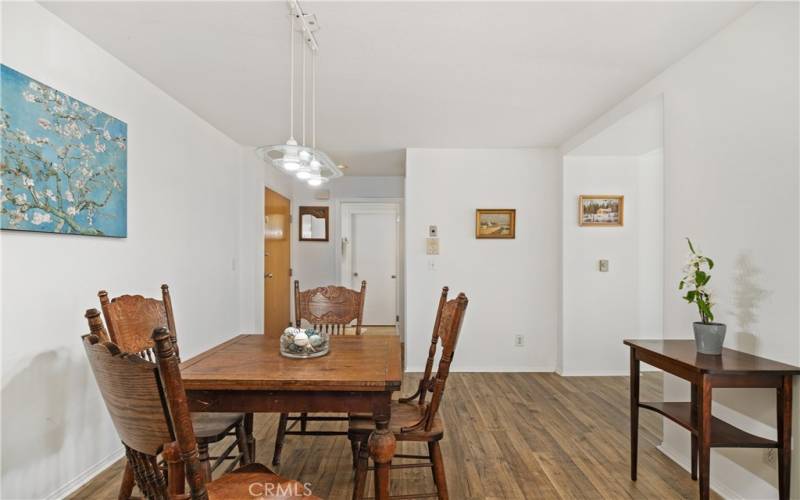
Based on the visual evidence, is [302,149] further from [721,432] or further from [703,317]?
[721,432]

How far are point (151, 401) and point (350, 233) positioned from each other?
16.6ft

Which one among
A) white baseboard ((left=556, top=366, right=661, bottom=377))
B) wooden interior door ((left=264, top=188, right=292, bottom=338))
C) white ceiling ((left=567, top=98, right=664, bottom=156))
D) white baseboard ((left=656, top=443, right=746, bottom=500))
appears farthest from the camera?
wooden interior door ((left=264, top=188, right=292, bottom=338))

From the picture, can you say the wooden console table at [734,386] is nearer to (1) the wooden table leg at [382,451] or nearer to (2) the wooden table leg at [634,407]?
(2) the wooden table leg at [634,407]

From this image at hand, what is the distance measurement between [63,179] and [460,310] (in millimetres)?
2012

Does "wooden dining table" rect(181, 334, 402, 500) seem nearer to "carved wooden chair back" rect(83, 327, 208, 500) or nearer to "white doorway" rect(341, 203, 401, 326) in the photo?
"carved wooden chair back" rect(83, 327, 208, 500)

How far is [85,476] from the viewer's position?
78.7 inches

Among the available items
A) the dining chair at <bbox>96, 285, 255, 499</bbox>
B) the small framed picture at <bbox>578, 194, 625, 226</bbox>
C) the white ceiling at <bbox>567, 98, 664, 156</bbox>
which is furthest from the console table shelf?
the small framed picture at <bbox>578, 194, 625, 226</bbox>

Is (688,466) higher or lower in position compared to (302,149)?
lower

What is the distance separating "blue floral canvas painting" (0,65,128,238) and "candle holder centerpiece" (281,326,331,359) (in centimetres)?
125

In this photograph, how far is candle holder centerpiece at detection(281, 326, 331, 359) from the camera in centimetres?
171

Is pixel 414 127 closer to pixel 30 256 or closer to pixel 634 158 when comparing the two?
pixel 634 158

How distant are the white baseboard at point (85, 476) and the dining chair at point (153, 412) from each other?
147 centimetres

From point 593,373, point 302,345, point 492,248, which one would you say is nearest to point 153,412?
point 302,345

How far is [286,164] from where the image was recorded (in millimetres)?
1763
